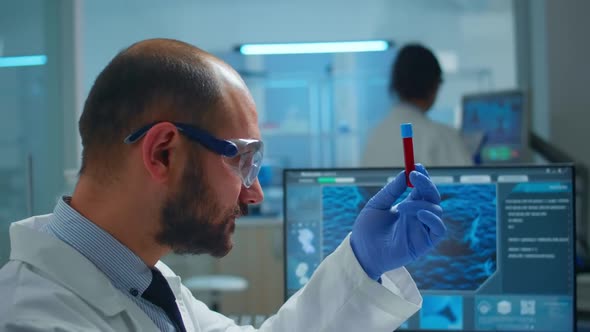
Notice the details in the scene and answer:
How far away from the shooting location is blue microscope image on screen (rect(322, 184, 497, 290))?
1.30 m

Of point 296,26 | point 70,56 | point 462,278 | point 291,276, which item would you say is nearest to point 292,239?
point 291,276

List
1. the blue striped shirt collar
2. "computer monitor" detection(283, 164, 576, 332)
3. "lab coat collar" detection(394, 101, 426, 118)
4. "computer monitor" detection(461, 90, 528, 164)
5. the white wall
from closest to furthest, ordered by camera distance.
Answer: the blue striped shirt collar < "computer monitor" detection(283, 164, 576, 332) < "lab coat collar" detection(394, 101, 426, 118) < "computer monitor" detection(461, 90, 528, 164) < the white wall

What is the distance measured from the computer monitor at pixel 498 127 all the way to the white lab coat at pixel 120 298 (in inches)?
79.9

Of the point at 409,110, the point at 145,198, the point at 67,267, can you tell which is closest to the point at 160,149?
the point at 145,198

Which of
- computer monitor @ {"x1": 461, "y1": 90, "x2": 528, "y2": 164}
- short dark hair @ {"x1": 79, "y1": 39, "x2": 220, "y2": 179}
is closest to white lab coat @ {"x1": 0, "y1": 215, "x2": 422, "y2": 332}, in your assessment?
short dark hair @ {"x1": 79, "y1": 39, "x2": 220, "y2": 179}

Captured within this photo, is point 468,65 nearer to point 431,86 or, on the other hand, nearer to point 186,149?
point 431,86

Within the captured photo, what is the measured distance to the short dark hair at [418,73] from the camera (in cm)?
246

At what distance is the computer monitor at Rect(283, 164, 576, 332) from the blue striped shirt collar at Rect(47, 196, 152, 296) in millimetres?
565

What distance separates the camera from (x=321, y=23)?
5250mm

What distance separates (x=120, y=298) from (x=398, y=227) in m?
0.43

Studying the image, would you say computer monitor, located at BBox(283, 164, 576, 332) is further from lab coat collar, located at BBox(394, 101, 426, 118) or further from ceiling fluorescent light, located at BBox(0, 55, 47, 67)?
lab coat collar, located at BBox(394, 101, 426, 118)

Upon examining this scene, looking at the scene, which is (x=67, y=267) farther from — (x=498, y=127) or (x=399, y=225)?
(x=498, y=127)

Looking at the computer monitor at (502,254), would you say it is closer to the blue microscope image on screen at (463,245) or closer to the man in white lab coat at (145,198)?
the blue microscope image on screen at (463,245)

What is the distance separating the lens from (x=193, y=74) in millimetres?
935
